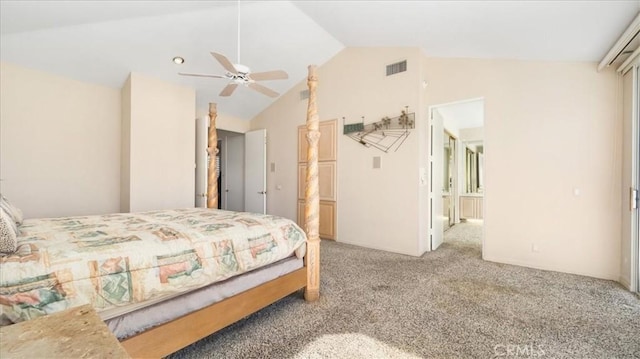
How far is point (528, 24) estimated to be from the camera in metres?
2.84

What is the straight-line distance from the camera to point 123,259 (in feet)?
4.98

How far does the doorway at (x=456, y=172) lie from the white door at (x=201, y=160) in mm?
3835

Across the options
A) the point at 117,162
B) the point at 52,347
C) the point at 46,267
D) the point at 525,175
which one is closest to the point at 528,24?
the point at 525,175

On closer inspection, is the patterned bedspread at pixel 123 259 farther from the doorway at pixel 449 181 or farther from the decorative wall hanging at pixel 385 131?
the doorway at pixel 449 181

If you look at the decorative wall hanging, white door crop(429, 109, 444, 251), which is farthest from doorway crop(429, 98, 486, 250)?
the decorative wall hanging

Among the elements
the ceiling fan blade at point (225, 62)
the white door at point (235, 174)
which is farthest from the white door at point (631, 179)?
the white door at point (235, 174)

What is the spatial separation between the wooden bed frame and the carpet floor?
0.18 m

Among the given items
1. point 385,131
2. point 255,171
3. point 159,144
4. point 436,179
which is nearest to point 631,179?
point 436,179

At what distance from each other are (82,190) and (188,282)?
3652 mm

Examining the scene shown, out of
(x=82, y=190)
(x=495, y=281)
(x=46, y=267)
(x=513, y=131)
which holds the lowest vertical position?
(x=495, y=281)

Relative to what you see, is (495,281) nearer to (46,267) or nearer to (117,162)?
(46,267)

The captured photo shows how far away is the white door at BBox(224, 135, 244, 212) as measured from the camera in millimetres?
6750

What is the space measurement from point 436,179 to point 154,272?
14.3ft

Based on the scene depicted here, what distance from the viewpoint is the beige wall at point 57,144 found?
3543mm
